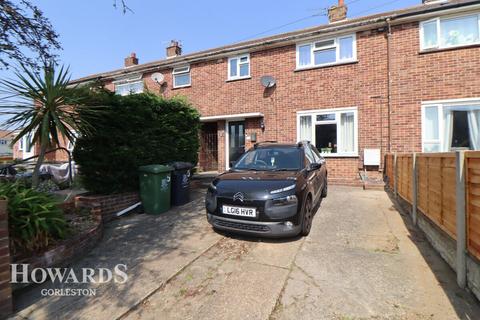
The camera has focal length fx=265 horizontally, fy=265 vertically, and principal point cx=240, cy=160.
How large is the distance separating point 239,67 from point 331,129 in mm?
5140

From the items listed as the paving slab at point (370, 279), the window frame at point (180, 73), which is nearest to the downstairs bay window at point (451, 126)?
the paving slab at point (370, 279)

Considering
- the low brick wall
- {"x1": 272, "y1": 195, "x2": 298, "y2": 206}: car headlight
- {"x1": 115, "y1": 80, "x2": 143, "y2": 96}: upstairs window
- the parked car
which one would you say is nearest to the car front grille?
the parked car

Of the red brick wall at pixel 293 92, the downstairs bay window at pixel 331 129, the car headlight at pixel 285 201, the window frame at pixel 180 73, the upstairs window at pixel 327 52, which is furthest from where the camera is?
the window frame at pixel 180 73

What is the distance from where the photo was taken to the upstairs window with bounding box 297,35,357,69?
10141mm

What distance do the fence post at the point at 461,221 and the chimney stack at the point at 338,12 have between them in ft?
35.3

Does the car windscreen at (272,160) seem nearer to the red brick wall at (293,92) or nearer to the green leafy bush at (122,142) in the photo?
the green leafy bush at (122,142)

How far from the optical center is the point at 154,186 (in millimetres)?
5777

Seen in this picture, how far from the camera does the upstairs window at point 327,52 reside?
1014 centimetres

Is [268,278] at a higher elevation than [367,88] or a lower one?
lower

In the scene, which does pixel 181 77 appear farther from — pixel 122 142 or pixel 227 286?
pixel 227 286

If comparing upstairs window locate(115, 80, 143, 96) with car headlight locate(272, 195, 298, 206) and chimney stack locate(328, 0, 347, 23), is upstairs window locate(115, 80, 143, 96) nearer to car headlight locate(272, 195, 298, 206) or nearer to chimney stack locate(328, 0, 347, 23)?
chimney stack locate(328, 0, 347, 23)

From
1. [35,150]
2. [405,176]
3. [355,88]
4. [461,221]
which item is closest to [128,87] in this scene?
[35,150]

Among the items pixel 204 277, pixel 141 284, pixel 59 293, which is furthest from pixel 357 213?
pixel 59 293

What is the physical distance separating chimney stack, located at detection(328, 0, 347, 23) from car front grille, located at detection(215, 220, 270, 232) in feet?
36.2
